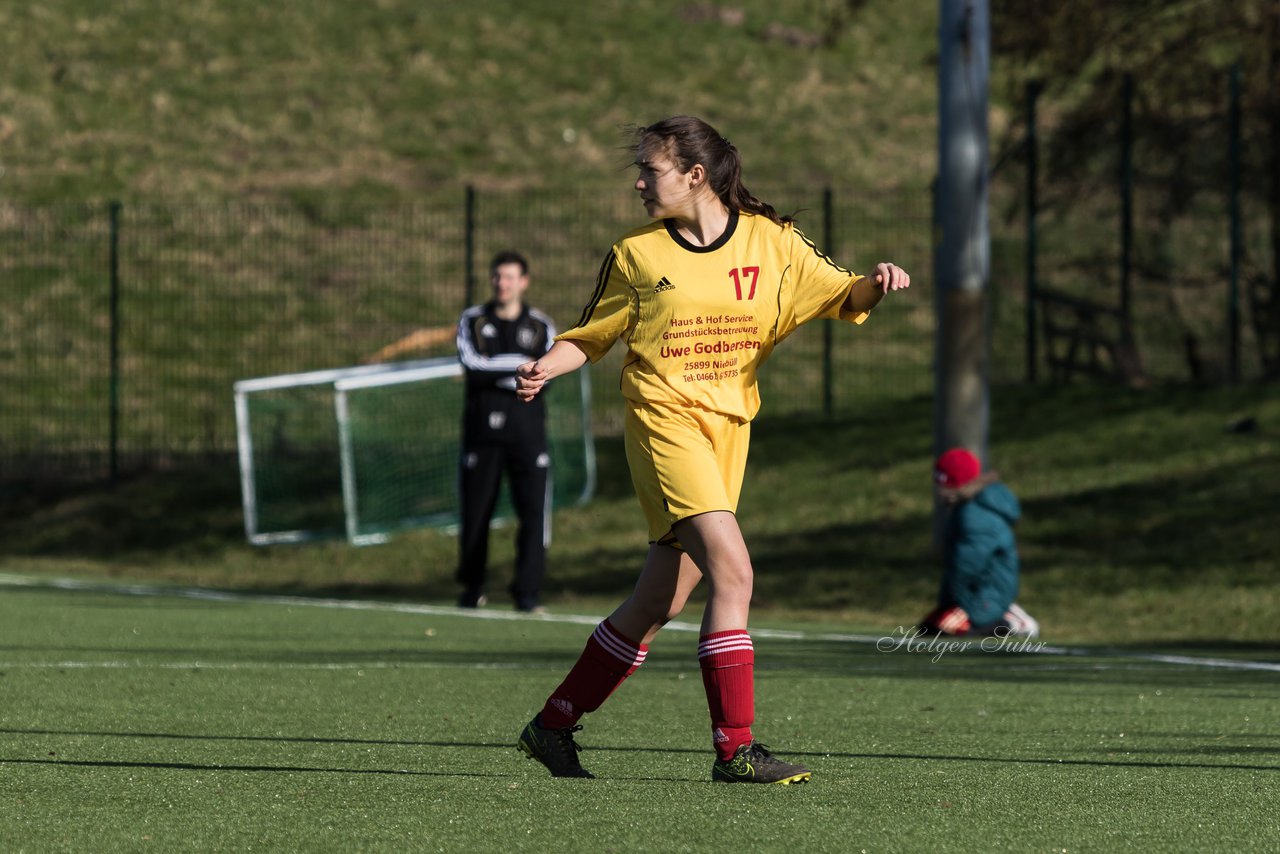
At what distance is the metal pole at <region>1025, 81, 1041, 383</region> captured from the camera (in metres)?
19.1

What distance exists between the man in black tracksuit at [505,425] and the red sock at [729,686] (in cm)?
699

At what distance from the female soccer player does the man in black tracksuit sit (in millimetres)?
6731

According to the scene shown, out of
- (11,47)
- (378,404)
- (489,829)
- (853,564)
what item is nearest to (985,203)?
(853,564)

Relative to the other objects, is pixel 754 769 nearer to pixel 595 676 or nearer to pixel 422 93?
pixel 595 676

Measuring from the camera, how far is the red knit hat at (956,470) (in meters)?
11.4

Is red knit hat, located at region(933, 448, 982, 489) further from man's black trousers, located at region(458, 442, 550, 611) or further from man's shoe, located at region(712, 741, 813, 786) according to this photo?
man's shoe, located at region(712, 741, 813, 786)

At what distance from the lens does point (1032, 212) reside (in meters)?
19.3

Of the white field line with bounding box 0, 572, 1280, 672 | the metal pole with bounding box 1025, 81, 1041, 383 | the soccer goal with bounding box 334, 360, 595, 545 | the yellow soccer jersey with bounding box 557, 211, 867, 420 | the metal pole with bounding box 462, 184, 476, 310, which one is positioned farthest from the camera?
the metal pole with bounding box 462, 184, 476, 310

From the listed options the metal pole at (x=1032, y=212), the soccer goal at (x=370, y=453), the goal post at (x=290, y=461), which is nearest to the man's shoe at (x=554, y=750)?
the soccer goal at (x=370, y=453)

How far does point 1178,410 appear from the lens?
59.2 feet

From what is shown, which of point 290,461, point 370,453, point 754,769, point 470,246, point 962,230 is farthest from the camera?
point 470,246

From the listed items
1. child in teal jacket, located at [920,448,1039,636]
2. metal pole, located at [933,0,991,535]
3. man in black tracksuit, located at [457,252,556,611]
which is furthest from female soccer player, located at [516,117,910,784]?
metal pole, located at [933,0,991,535]

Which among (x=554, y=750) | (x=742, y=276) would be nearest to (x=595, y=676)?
(x=554, y=750)

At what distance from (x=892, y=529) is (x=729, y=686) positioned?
1055 centimetres
